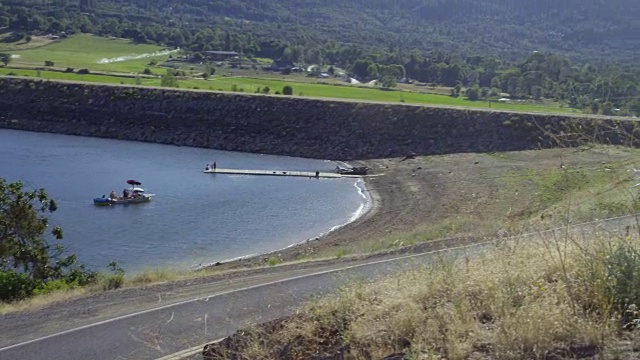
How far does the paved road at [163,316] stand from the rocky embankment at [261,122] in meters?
41.5

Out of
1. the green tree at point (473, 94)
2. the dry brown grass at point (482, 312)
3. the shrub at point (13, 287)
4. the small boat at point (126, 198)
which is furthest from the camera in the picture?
the green tree at point (473, 94)

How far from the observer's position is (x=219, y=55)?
412 ft

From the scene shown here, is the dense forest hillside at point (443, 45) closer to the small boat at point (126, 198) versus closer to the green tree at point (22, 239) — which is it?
the small boat at point (126, 198)

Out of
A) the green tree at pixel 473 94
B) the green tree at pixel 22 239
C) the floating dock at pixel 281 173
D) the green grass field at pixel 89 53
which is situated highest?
the green tree at pixel 22 239

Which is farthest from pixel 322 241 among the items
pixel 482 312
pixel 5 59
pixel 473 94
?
pixel 5 59

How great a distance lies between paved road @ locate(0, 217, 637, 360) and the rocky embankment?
41.5 meters

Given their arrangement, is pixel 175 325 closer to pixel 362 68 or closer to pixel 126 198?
pixel 126 198

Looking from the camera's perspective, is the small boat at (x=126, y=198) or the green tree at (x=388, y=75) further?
the green tree at (x=388, y=75)

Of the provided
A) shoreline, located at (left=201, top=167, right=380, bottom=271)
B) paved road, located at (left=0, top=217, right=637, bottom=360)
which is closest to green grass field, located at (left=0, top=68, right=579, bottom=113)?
shoreline, located at (left=201, top=167, right=380, bottom=271)

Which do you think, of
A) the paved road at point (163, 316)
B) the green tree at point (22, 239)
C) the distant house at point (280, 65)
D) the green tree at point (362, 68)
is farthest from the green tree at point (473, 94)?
the paved road at point (163, 316)

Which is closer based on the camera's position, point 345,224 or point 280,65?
point 345,224

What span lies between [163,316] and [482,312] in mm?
4686

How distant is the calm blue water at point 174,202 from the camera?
29.2 m

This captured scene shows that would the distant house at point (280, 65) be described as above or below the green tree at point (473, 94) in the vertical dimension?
below
